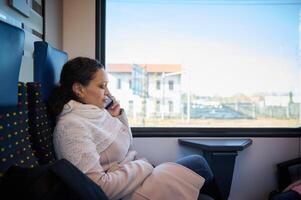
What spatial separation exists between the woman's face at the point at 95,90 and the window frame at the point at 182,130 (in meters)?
Result: 0.76

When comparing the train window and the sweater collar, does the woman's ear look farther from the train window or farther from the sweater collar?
the train window

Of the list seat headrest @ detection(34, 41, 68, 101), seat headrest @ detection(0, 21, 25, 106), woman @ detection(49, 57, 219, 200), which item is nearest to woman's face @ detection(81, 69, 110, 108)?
woman @ detection(49, 57, 219, 200)

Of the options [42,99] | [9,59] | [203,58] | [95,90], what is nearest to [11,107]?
[9,59]

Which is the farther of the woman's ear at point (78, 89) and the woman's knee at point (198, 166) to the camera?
the woman's knee at point (198, 166)

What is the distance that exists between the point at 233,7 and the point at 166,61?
64 cm

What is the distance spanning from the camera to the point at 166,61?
238 centimetres

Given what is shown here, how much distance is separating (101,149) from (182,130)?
3.31 feet

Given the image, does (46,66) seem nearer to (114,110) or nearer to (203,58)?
(114,110)

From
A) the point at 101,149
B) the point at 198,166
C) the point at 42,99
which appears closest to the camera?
the point at 42,99

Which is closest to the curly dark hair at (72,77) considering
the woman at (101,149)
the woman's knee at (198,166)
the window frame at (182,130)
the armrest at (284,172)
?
the woman at (101,149)

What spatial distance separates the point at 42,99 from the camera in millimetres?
1356

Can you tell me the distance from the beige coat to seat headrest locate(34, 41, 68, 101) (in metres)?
0.13

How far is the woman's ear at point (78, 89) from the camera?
5.05 feet

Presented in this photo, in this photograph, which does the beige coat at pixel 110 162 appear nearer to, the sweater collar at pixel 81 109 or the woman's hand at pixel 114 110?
the sweater collar at pixel 81 109
